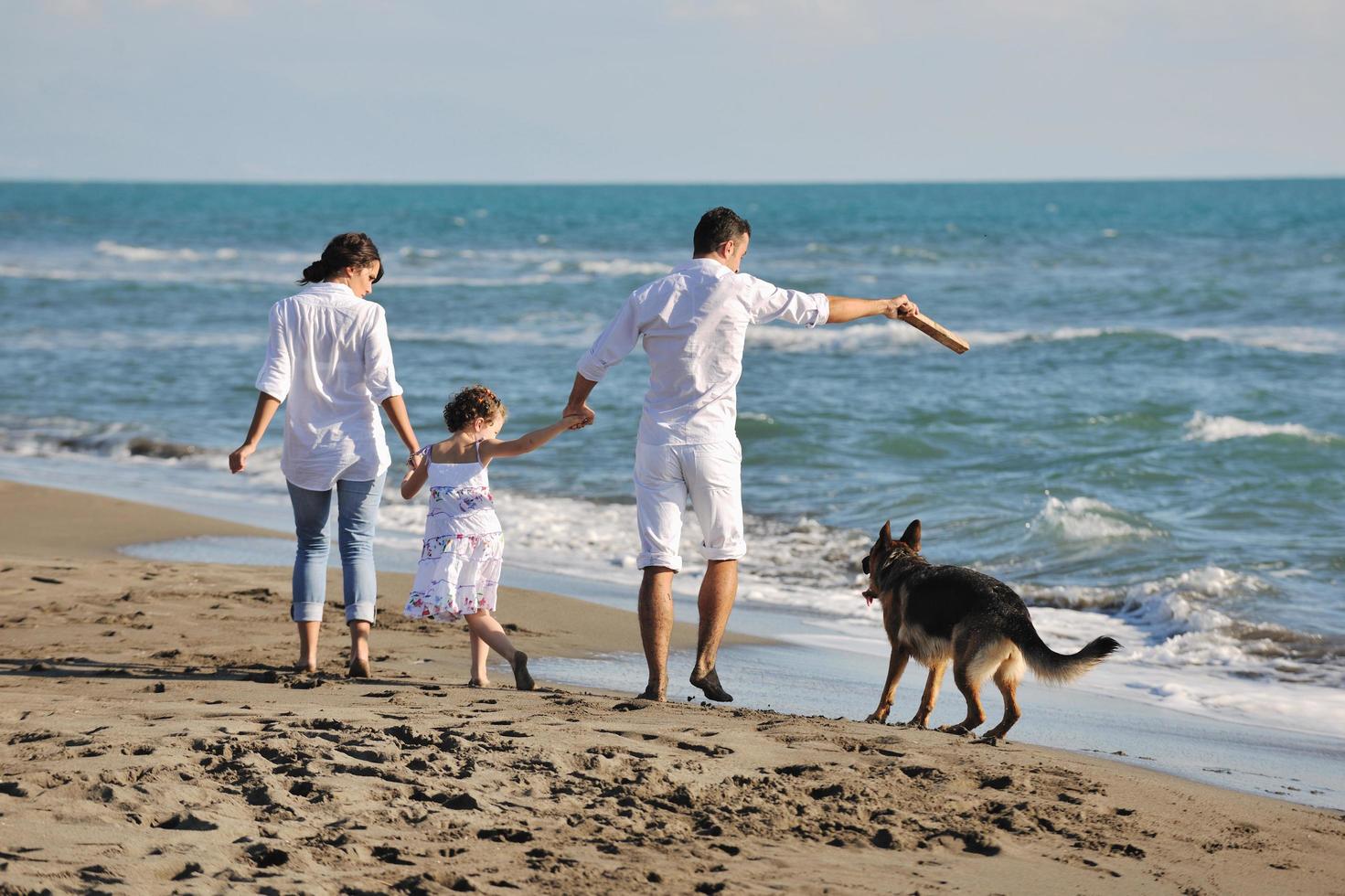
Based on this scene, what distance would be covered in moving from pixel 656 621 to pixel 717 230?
5.16ft

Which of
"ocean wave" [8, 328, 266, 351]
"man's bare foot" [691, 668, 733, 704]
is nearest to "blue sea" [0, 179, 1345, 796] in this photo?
"ocean wave" [8, 328, 266, 351]

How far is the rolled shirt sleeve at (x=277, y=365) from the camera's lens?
17.5 feet

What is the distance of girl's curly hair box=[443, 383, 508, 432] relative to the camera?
5.48 meters

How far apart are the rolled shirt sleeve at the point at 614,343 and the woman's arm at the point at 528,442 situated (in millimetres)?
188

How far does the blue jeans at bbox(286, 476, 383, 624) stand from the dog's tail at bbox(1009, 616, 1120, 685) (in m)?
2.64

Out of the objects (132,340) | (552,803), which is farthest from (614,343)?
(132,340)

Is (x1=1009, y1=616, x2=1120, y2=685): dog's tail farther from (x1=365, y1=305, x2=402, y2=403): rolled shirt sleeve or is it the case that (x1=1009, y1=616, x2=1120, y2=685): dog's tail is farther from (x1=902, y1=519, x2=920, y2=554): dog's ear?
(x1=365, y1=305, x2=402, y2=403): rolled shirt sleeve

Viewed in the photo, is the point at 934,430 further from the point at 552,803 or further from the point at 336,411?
the point at 552,803

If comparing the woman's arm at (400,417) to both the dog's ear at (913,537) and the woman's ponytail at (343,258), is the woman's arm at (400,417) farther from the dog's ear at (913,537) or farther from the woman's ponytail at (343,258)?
the dog's ear at (913,537)

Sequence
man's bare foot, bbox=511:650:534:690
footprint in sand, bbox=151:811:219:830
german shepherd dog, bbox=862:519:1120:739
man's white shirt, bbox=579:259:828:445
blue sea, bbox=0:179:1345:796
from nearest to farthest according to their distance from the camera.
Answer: footprint in sand, bbox=151:811:219:830 → german shepherd dog, bbox=862:519:1120:739 → man's white shirt, bbox=579:259:828:445 → man's bare foot, bbox=511:650:534:690 → blue sea, bbox=0:179:1345:796

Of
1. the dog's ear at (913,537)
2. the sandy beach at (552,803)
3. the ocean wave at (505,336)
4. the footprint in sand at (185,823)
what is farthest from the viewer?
the ocean wave at (505,336)

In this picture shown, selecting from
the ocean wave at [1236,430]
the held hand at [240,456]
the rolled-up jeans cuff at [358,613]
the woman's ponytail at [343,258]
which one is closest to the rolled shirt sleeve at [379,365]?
the woman's ponytail at [343,258]

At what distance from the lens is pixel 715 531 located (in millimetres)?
5305

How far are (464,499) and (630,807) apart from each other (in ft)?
6.58
